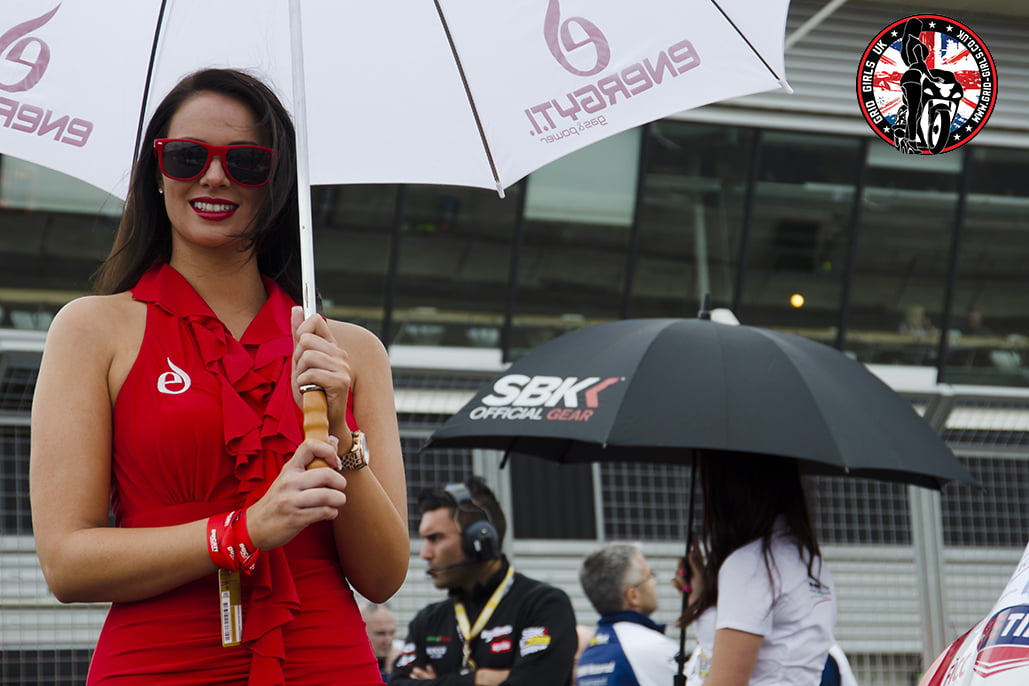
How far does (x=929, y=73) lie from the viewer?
14891 millimetres

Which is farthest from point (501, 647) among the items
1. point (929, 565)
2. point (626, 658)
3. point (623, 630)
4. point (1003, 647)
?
point (929, 565)

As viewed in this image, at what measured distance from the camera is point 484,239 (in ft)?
53.3

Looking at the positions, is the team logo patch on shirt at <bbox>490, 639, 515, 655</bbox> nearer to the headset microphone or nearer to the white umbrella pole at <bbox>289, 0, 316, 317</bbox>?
the headset microphone

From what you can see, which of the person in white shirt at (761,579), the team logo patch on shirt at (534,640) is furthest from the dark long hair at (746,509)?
the team logo patch on shirt at (534,640)

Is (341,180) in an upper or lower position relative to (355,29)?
lower

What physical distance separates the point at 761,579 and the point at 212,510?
2.39 meters

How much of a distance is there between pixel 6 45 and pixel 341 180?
28.6 inches

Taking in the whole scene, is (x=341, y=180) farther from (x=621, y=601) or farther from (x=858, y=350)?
(x=858, y=350)

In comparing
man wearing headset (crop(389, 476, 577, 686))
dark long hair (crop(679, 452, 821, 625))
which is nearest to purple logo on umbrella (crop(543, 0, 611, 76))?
dark long hair (crop(679, 452, 821, 625))

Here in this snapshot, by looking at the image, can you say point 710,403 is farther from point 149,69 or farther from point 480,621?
point 149,69

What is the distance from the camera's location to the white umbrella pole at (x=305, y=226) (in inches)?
79.3

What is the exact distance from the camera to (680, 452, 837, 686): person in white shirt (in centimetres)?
396

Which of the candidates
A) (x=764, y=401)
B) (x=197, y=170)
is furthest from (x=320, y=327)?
(x=764, y=401)

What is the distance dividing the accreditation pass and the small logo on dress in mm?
302
